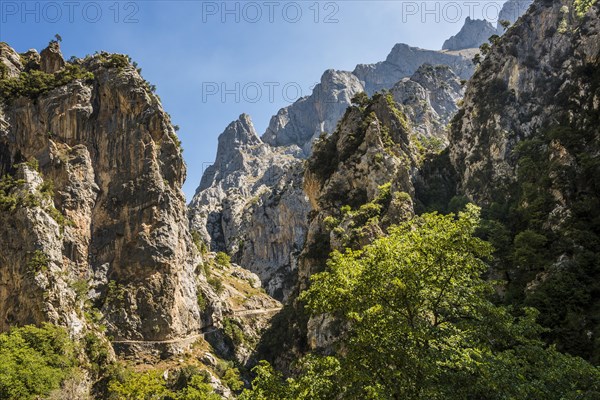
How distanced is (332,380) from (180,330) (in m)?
70.5

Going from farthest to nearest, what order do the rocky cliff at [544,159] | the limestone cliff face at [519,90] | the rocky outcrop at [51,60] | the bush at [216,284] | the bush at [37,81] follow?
1. the bush at [216,284]
2. the rocky outcrop at [51,60]
3. the bush at [37,81]
4. the limestone cliff face at [519,90]
5. the rocky cliff at [544,159]

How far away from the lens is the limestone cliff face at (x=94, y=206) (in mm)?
68688

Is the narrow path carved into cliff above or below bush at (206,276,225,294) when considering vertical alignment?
below

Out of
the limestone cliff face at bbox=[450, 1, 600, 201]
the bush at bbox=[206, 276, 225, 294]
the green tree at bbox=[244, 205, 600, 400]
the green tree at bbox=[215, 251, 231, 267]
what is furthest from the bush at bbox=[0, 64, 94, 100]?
the green tree at bbox=[244, 205, 600, 400]

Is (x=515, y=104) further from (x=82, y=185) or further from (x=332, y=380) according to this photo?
(x=82, y=185)

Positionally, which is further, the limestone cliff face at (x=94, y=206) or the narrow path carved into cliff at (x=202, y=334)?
the narrow path carved into cliff at (x=202, y=334)

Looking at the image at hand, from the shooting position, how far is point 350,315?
16.4 m

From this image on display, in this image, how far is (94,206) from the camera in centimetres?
8444

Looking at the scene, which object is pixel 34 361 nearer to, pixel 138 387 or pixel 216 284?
pixel 138 387

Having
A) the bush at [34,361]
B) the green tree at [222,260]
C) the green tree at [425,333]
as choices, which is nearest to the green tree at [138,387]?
the bush at [34,361]

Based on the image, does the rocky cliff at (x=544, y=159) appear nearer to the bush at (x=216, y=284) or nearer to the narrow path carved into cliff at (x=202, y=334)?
the narrow path carved into cliff at (x=202, y=334)

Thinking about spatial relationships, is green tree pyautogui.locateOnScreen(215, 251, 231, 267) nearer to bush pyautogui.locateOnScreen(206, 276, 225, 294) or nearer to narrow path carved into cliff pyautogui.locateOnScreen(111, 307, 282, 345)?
bush pyautogui.locateOnScreen(206, 276, 225, 294)

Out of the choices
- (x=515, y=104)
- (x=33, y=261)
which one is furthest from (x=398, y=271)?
(x=515, y=104)

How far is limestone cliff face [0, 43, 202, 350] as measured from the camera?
68688 mm
